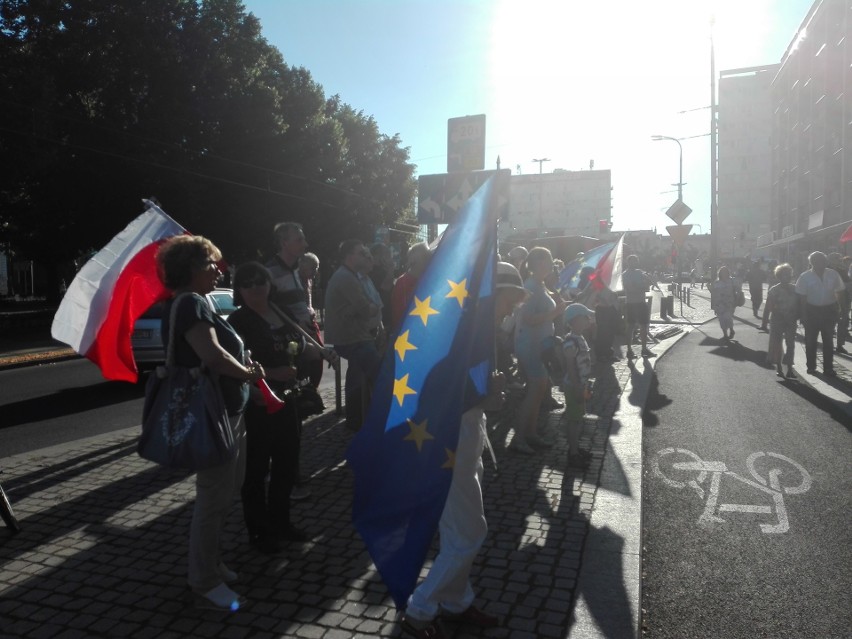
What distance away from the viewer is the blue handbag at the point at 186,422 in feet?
11.9

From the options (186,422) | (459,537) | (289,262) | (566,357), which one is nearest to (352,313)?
(289,262)

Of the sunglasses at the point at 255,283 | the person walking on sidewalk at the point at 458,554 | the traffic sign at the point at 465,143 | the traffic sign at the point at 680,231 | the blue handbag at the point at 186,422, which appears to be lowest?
the person walking on sidewalk at the point at 458,554

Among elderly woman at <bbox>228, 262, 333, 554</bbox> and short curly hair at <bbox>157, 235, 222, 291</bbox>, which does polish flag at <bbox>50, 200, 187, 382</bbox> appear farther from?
short curly hair at <bbox>157, 235, 222, 291</bbox>

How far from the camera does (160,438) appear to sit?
3.68 metres

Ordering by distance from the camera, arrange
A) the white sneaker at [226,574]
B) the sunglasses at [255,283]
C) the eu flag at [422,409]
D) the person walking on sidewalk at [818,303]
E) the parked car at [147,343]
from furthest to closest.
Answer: the parked car at [147,343]
the person walking on sidewalk at [818,303]
the sunglasses at [255,283]
the white sneaker at [226,574]
the eu flag at [422,409]

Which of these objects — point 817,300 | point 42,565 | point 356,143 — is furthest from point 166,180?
point 42,565

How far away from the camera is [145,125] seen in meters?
27.0

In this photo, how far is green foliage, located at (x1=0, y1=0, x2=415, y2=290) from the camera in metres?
24.8

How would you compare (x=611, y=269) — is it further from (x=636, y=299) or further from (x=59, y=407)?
(x=59, y=407)

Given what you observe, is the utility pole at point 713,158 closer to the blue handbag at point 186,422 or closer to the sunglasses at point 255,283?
the sunglasses at point 255,283

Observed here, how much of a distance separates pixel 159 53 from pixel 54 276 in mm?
11778

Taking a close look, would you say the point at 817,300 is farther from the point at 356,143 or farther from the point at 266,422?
the point at 356,143

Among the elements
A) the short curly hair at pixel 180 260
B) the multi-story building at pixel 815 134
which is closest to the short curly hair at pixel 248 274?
the short curly hair at pixel 180 260

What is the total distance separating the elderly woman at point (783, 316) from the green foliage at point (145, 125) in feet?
67.6
